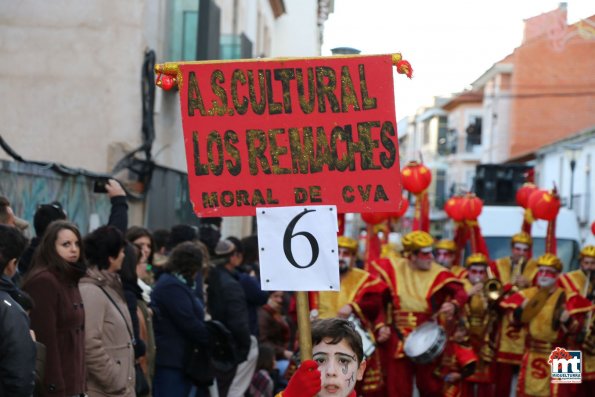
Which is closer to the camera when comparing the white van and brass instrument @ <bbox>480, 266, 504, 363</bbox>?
brass instrument @ <bbox>480, 266, 504, 363</bbox>

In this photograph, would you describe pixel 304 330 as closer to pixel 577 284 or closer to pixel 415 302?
pixel 415 302

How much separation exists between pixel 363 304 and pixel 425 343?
0.68 metres

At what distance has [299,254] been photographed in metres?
5.86

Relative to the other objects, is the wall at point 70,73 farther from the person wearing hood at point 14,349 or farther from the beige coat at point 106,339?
the person wearing hood at point 14,349

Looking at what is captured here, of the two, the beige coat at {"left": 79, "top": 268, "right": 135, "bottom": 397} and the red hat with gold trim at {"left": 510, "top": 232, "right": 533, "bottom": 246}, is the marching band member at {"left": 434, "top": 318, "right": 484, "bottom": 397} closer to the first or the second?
the red hat with gold trim at {"left": 510, "top": 232, "right": 533, "bottom": 246}

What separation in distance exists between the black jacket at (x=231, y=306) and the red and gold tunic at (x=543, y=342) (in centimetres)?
376

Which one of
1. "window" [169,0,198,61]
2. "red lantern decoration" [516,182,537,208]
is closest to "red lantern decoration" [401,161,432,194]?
"red lantern decoration" [516,182,537,208]

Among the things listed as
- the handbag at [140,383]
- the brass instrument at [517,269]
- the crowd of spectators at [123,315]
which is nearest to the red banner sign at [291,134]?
the crowd of spectators at [123,315]

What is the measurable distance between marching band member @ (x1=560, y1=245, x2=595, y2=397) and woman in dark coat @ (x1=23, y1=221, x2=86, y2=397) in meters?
6.58

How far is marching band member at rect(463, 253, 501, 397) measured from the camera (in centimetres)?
1452

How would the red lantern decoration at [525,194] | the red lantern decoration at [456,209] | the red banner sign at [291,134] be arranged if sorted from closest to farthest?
the red banner sign at [291,134]
the red lantern decoration at [456,209]
the red lantern decoration at [525,194]

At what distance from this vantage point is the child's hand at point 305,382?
513 centimetres

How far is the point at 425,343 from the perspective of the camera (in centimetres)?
1263

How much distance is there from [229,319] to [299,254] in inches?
184
